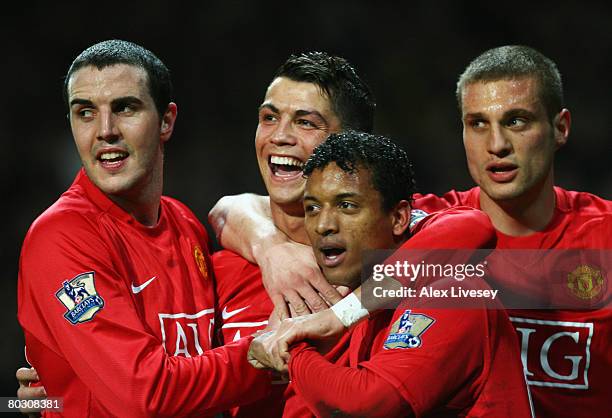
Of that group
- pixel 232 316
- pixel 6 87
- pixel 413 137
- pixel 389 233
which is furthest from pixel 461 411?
pixel 6 87

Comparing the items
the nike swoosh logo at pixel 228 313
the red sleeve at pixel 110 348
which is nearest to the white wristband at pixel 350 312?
the red sleeve at pixel 110 348

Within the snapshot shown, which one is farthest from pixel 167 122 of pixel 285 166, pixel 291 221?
pixel 291 221

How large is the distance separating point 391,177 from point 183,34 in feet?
17.0

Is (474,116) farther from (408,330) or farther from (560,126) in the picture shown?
(408,330)

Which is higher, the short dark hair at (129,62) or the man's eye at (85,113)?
the short dark hair at (129,62)

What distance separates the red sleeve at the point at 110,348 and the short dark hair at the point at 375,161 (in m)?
0.76

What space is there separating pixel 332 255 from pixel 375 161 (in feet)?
1.25

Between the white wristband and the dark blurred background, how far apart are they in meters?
4.37

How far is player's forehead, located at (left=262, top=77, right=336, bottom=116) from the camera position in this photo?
12.7 feet

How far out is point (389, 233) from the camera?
3.25m

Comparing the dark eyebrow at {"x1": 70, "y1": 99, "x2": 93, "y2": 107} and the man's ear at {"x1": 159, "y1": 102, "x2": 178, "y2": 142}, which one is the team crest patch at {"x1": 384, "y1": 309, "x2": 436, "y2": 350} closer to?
the man's ear at {"x1": 159, "y1": 102, "x2": 178, "y2": 142}

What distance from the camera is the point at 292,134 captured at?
3848mm

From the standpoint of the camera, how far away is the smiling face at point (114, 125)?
3578mm

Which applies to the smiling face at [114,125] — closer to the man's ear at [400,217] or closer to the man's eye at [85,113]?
the man's eye at [85,113]
